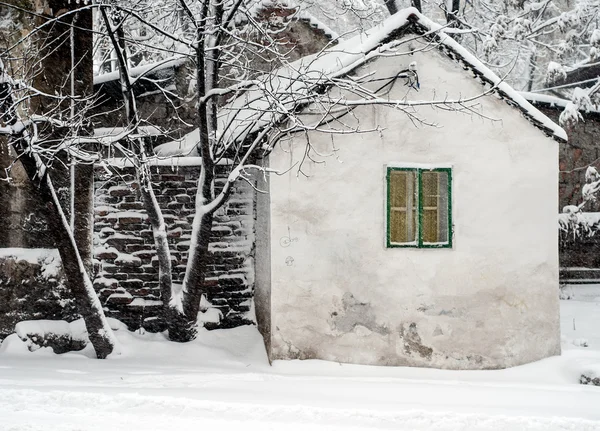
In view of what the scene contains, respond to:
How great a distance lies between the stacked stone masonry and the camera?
30.7ft

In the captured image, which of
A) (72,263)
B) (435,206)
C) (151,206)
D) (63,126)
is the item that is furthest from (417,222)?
(63,126)

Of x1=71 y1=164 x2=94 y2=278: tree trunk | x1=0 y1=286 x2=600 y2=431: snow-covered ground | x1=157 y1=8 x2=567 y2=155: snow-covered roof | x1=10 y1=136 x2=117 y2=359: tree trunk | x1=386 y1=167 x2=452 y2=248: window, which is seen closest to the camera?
x1=0 y1=286 x2=600 y2=431: snow-covered ground

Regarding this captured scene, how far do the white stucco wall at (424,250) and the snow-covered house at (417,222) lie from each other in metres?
0.01

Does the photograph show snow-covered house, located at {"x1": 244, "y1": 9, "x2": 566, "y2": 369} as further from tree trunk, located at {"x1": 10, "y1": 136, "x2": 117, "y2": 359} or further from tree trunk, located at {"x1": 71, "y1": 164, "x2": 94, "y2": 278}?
tree trunk, located at {"x1": 71, "y1": 164, "x2": 94, "y2": 278}

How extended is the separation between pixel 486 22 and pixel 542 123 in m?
9.27

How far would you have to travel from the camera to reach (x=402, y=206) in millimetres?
8461

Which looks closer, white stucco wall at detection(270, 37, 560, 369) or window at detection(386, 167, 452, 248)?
white stucco wall at detection(270, 37, 560, 369)

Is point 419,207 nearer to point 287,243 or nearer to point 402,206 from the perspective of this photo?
point 402,206

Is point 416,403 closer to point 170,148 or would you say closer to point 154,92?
point 170,148

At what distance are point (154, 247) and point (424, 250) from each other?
151 inches

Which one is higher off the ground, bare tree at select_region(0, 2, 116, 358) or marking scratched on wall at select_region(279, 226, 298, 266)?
bare tree at select_region(0, 2, 116, 358)

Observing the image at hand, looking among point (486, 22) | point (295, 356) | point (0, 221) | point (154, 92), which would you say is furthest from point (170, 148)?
point (486, 22)

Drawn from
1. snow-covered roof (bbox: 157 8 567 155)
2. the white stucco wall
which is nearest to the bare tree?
snow-covered roof (bbox: 157 8 567 155)

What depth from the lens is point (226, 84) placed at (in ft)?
39.5
